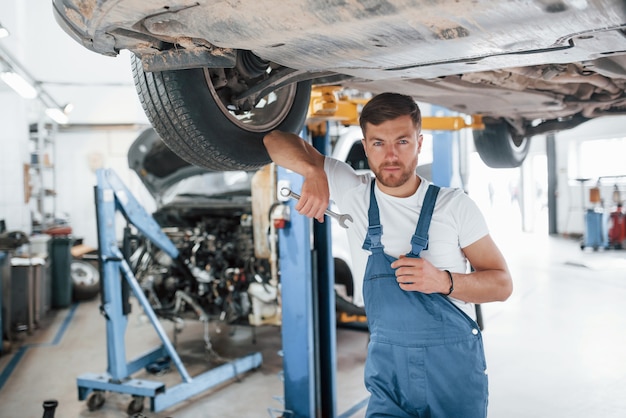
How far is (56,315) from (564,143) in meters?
11.5

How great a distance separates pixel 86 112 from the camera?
11.2 meters

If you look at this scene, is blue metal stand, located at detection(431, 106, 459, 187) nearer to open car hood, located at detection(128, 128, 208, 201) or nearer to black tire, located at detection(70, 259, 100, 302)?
open car hood, located at detection(128, 128, 208, 201)

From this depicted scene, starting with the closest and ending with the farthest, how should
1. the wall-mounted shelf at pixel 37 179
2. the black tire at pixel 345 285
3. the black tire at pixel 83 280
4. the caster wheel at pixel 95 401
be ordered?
the caster wheel at pixel 95 401 < the black tire at pixel 345 285 < the black tire at pixel 83 280 < the wall-mounted shelf at pixel 37 179

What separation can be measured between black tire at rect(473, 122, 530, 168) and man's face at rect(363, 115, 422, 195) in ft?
8.07

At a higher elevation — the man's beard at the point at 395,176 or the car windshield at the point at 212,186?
the car windshield at the point at 212,186

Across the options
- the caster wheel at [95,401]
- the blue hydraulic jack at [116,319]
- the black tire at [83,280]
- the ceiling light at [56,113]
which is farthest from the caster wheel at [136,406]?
the ceiling light at [56,113]

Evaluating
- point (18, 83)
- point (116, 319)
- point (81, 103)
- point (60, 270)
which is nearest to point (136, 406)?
point (116, 319)

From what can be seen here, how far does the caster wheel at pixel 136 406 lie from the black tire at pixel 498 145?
300cm

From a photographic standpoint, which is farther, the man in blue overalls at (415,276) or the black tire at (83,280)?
the black tire at (83,280)

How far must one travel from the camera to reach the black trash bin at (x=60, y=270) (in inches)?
272

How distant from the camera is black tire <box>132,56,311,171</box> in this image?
6.03 ft

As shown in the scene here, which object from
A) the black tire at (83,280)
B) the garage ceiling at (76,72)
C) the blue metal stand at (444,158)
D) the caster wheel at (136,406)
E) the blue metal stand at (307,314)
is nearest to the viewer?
the blue metal stand at (307,314)

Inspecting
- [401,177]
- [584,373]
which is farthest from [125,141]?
[401,177]

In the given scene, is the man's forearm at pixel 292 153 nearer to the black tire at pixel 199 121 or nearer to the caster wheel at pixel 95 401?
the black tire at pixel 199 121
